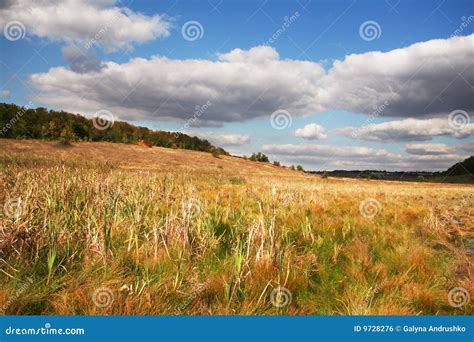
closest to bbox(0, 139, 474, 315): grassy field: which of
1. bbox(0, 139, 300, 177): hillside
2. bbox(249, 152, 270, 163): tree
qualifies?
bbox(0, 139, 300, 177): hillside

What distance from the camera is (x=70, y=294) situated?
3637mm

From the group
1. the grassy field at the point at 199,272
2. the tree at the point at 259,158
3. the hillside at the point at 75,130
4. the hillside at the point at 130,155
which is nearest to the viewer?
the grassy field at the point at 199,272

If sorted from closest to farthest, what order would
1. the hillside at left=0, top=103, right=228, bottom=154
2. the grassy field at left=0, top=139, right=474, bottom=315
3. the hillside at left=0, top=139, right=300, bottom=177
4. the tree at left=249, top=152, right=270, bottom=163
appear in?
1. the grassy field at left=0, top=139, right=474, bottom=315
2. the hillside at left=0, top=139, right=300, bottom=177
3. the hillside at left=0, top=103, right=228, bottom=154
4. the tree at left=249, top=152, right=270, bottom=163

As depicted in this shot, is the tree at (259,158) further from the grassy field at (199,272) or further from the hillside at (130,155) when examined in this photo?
the grassy field at (199,272)

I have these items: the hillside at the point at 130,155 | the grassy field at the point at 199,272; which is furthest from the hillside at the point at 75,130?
the grassy field at the point at 199,272

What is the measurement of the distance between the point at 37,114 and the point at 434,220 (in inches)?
2221

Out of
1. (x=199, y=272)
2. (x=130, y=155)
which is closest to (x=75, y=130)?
(x=130, y=155)

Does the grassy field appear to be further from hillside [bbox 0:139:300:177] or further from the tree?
the tree

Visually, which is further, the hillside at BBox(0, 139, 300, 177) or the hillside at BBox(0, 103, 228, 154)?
the hillside at BBox(0, 103, 228, 154)

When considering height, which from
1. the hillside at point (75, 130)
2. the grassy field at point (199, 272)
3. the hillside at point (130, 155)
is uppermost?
the hillside at point (75, 130)

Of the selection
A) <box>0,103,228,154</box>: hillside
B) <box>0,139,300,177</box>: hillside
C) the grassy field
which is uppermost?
<box>0,103,228,154</box>: hillside

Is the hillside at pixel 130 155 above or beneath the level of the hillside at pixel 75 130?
beneath

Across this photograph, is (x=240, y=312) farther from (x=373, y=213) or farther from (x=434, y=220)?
(x=373, y=213)

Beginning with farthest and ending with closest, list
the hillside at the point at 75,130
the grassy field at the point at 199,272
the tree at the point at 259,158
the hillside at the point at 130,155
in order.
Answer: the tree at the point at 259,158, the hillside at the point at 75,130, the hillside at the point at 130,155, the grassy field at the point at 199,272
